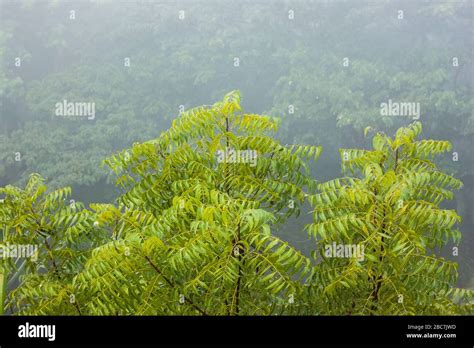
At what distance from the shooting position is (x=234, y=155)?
8.85ft

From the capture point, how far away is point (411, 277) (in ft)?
8.16

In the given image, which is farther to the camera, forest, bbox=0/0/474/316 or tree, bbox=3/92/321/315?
forest, bbox=0/0/474/316

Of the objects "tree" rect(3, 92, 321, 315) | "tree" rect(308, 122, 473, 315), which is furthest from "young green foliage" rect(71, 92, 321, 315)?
"tree" rect(308, 122, 473, 315)

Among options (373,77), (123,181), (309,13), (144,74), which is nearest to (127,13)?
(144,74)

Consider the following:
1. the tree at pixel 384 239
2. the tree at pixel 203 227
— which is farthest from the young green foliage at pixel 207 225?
the tree at pixel 384 239

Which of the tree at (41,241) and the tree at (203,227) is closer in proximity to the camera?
the tree at (203,227)

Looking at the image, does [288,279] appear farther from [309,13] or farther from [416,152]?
[309,13]

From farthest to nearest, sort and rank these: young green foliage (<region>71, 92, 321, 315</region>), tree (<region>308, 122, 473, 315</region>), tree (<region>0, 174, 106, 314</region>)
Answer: tree (<region>0, 174, 106, 314</region>) < tree (<region>308, 122, 473, 315</region>) < young green foliage (<region>71, 92, 321, 315</region>)

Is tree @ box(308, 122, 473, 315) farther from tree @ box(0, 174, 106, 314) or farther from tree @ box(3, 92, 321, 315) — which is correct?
tree @ box(0, 174, 106, 314)

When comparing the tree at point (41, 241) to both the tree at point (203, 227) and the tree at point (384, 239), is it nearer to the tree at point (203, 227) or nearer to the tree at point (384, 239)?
the tree at point (203, 227)

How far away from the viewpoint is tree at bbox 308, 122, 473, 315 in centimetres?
239

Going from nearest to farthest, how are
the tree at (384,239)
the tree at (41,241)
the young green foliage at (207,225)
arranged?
the young green foliage at (207,225)
the tree at (384,239)
the tree at (41,241)

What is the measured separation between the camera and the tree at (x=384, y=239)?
94.0 inches

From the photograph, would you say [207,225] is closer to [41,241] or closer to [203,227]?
[203,227]
